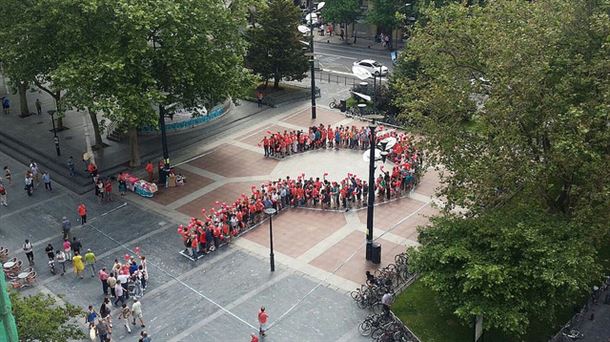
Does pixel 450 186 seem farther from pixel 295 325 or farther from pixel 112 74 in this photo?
pixel 112 74

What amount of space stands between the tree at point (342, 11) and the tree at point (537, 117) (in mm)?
38843

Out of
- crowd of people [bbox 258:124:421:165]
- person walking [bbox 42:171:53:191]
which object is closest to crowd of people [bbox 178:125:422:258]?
crowd of people [bbox 258:124:421:165]

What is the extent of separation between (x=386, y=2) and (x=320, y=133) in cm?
2536

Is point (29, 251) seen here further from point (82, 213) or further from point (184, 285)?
point (184, 285)

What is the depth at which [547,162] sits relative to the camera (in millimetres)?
20500

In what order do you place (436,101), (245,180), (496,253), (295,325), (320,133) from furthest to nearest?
(320,133) → (245,180) → (436,101) → (295,325) → (496,253)

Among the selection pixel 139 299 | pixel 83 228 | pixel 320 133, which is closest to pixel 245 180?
pixel 320 133

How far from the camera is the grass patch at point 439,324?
69.7 ft

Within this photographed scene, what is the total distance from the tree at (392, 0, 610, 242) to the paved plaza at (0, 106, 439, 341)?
3528 millimetres

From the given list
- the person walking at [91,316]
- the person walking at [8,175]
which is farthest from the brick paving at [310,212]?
the person walking at [8,175]

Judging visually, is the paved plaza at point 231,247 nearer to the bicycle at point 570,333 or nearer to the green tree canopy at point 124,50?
the green tree canopy at point 124,50

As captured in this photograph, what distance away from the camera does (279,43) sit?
4612 cm

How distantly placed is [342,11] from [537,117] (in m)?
43.7

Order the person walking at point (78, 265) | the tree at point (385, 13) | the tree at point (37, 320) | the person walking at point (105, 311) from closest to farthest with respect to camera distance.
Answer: the tree at point (37, 320)
the person walking at point (105, 311)
the person walking at point (78, 265)
the tree at point (385, 13)
